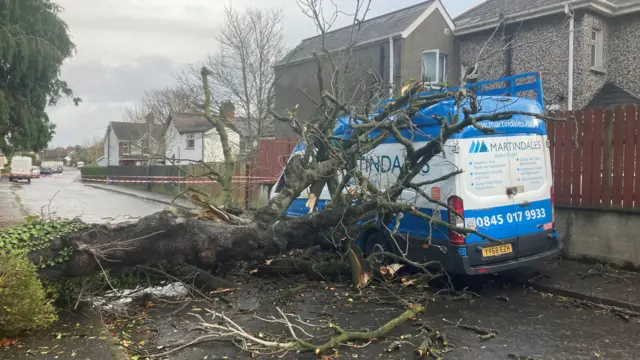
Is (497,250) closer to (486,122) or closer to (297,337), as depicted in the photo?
(486,122)

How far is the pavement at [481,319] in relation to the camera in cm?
421

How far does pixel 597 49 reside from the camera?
1499cm

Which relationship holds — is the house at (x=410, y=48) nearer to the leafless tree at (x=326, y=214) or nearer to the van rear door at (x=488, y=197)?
the leafless tree at (x=326, y=214)

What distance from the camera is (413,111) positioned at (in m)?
6.02

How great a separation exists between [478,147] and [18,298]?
15.9 feet

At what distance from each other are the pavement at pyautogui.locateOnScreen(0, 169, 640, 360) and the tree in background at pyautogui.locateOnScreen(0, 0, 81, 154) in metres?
11.6

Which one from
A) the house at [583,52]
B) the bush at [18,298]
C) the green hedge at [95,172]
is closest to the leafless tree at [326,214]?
the bush at [18,298]

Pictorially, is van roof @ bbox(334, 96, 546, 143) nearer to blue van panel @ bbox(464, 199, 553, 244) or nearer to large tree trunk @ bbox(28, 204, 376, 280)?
blue van panel @ bbox(464, 199, 553, 244)

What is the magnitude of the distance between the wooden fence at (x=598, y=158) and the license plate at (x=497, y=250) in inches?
94.6

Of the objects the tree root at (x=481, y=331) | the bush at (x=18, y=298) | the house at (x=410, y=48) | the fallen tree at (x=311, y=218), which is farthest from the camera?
the house at (x=410, y=48)

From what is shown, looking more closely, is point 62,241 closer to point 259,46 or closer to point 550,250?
point 550,250

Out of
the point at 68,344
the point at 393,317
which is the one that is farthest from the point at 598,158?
the point at 68,344

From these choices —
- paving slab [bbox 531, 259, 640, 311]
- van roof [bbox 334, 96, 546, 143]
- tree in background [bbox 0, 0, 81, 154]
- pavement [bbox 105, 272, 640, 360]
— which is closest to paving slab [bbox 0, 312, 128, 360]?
pavement [bbox 105, 272, 640, 360]

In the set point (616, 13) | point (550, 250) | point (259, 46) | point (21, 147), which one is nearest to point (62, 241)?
point (550, 250)
